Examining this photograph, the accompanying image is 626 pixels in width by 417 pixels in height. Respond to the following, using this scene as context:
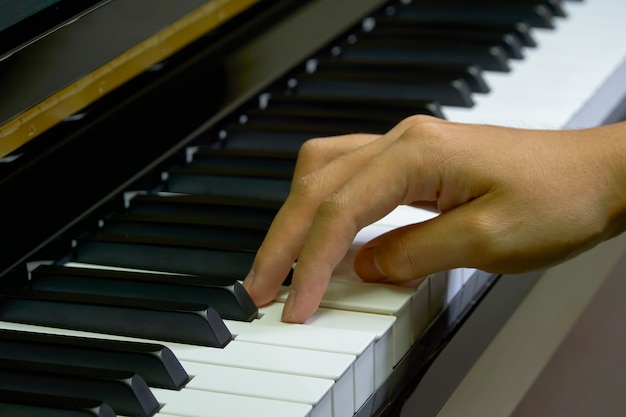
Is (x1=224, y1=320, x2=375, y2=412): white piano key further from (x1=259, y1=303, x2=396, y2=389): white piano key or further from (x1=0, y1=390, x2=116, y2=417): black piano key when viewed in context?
(x1=0, y1=390, x2=116, y2=417): black piano key

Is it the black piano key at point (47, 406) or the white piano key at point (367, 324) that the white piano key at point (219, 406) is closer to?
the black piano key at point (47, 406)

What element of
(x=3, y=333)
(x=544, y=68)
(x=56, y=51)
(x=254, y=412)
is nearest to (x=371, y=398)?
(x=254, y=412)

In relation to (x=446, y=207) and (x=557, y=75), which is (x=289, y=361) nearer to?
(x=446, y=207)

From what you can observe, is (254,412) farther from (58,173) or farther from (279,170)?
(279,170)

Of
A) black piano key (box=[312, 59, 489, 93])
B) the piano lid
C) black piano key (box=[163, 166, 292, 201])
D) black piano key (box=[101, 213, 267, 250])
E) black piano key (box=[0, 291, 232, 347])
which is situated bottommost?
black piano key (box=[0, 291, 232, 347])

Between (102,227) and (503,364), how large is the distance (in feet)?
1.77

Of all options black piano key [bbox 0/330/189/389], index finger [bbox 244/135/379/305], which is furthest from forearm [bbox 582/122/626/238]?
black piano key [bbox 0/330/189/389]

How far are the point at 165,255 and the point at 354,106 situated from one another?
0.54 metres

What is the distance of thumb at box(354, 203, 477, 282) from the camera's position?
1162 mm

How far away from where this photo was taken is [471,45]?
1.89 m

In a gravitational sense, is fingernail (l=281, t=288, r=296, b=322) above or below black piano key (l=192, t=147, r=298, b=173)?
below

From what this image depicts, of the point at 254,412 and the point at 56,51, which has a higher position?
the point at 56,51

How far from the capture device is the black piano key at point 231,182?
1.44 metres

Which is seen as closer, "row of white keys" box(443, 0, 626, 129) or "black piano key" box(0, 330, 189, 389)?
"black piano key" box(0, 330, 189, 389)
